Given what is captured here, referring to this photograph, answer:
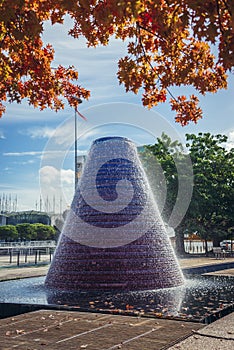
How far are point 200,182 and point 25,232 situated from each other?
31807mm

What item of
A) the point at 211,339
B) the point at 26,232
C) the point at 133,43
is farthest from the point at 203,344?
the point at 26,232

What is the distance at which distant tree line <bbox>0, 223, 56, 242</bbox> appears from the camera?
5653cm

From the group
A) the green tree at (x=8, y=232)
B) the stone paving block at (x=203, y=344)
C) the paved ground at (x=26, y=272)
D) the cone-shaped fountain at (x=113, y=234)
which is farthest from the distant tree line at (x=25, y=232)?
the stone paving block at (x=203, y=344)

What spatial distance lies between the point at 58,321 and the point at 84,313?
81cm

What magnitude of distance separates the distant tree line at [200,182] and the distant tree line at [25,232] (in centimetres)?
2720

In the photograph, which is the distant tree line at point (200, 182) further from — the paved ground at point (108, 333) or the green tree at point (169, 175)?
the paved ground at point (108, 333)

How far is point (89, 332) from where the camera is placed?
6152 mm

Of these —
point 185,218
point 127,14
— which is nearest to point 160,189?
point 185,218

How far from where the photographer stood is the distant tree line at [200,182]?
35.0m

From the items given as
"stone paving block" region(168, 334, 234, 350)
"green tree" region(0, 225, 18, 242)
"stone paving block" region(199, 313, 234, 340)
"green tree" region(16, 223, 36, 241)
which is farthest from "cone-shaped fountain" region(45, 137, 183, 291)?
"green tree" region(16, 223, 36, 241)

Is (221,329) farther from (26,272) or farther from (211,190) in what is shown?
(211,190)

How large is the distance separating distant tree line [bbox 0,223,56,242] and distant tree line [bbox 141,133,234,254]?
27.2m

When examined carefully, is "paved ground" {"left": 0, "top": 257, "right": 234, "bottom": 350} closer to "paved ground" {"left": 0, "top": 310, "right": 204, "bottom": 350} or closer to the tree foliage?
"paved ground" {"left": 0, "top": 310, "right": 204, "bottom": 350}

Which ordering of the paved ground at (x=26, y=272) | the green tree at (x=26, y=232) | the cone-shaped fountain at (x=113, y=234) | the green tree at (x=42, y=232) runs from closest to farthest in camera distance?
the cone-shaped fountain at (x=113, y=234) → the paved ground at (x=26, y=272) → the green tree at (x=26, y=232) → the green tree at (x=42, y=232)
